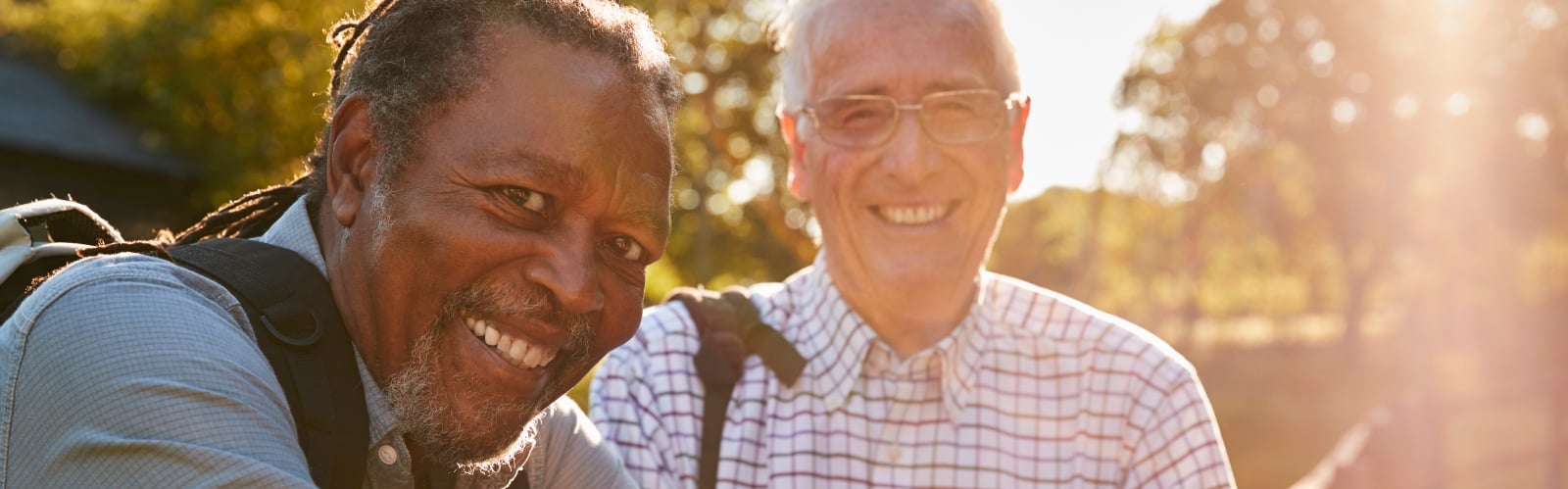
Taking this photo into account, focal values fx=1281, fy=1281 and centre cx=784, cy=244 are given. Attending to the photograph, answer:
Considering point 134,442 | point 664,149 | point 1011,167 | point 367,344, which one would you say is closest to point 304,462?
point 134,442

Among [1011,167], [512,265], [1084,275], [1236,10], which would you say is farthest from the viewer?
[1084,275]

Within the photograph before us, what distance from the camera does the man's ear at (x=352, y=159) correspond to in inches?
69.9

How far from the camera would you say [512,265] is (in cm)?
170

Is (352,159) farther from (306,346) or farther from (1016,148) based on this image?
(1016,148)

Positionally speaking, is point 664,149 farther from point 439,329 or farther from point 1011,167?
point 1011,167

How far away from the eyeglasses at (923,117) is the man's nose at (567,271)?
1.33 meters

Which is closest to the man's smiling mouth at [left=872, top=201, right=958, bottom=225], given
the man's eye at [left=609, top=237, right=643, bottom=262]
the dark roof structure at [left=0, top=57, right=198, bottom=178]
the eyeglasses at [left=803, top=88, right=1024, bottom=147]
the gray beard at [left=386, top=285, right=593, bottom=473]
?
the eyeglasses at [left=803, top=88, right=1024, bottom=147]

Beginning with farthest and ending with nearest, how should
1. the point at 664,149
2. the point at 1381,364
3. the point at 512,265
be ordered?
the point at 1381,364
the point at 664,149
the point at 512,265

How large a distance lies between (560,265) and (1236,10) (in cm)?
2514

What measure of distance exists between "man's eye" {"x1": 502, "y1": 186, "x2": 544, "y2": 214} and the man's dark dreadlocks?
5.8 inches

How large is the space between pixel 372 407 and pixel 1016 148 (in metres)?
1.87

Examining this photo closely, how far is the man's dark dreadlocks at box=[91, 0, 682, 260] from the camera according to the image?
173 centimetres

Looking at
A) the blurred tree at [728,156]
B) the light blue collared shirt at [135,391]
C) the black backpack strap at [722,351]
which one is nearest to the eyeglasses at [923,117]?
the black backpack strap at [722,351]

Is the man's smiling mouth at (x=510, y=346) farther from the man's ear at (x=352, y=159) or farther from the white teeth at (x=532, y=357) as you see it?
the man's ear at (x=352, y=159)
